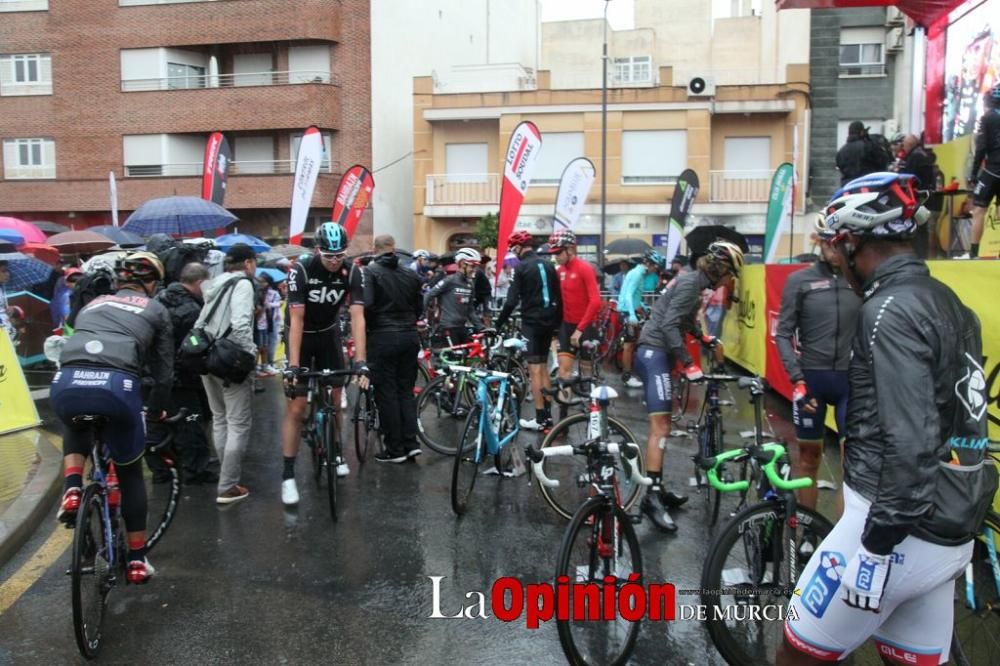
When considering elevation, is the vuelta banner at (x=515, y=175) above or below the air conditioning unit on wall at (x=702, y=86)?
below

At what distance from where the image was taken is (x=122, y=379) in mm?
4441

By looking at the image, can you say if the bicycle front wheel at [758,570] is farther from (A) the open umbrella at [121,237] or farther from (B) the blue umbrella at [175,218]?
(A) the open umbrella at [121,237]

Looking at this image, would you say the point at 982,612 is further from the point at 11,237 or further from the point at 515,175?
the point at 11,237

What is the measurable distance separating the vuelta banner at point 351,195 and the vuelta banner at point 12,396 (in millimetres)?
8303

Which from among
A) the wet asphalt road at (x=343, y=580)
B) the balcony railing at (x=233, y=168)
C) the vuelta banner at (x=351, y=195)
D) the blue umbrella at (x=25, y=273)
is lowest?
the wet asphalt road at (x=343, y=580)

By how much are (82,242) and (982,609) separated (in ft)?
52.4

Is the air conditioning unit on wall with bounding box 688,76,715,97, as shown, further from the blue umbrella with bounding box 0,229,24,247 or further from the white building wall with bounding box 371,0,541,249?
the blue umbrella with bounding box 0,229,24,247

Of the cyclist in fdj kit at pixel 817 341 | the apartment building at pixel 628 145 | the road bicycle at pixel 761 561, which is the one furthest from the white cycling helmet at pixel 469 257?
the apartment building at pixel 628 145

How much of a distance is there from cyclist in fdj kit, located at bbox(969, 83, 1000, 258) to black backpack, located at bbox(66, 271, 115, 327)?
26.0 ft

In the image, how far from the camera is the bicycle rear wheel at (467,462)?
6.21 metres

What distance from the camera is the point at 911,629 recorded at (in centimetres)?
268

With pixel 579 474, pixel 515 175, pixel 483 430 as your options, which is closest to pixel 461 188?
pixel 515 175

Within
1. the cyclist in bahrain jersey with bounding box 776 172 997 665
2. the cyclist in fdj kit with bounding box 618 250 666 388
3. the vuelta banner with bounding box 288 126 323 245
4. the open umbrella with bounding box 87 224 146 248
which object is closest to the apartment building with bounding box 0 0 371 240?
the open umbrella with bounding box 87 224 146 248

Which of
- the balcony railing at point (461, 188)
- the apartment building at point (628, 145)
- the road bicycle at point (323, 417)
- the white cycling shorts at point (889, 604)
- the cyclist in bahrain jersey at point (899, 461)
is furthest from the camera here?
the balcony railing at point (461, 188)
